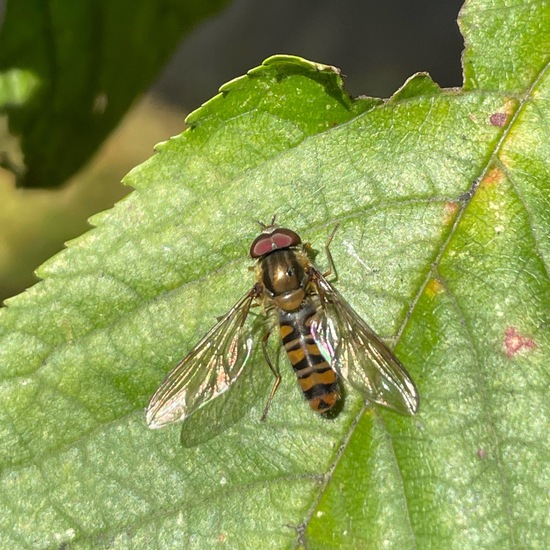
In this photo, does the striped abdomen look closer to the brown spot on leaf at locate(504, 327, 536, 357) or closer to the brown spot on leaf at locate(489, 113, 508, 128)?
the brown spot on leaf at locate(504, 327, 536, 357)

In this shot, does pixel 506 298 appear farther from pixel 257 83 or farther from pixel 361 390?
pixel 257 83

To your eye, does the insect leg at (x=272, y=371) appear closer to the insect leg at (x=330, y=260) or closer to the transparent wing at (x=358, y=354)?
the transparent wing at (x=358, y=354)

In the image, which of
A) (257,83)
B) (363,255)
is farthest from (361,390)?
(257,83)

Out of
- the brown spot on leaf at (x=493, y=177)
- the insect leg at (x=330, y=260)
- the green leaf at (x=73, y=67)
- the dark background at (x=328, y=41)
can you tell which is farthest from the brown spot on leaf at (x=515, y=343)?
the green leaf at (x=73, y=67)

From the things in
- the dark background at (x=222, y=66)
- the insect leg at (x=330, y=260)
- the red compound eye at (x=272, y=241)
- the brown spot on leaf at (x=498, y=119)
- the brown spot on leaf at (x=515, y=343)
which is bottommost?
the brown spot on leaf at (x=515, y=343)

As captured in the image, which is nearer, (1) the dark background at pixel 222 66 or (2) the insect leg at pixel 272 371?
(2) the insect leg at pixel 272 371

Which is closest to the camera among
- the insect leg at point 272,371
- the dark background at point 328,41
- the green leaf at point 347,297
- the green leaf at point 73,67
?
the green leaf at point 347,297

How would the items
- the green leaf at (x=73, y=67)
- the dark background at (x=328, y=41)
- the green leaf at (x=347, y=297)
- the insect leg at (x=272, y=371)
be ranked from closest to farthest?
the green leaf at (x=347, y=297), the insect leg at (x=272, y=371), the green leaf at (x=73, y=67), the dark background at (x=328, y=41)
